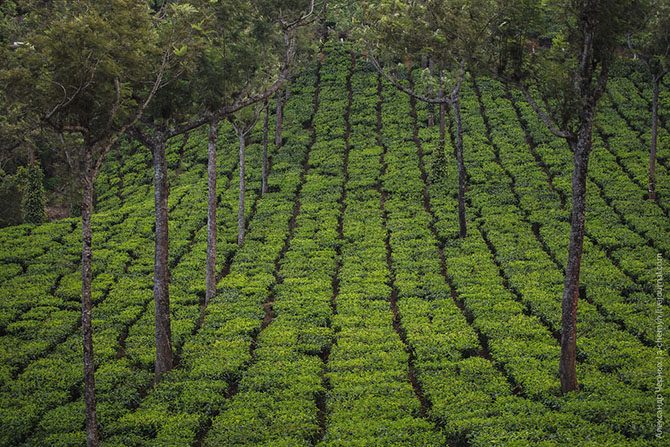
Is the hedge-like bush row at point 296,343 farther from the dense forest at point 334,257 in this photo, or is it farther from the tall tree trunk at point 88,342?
the tall tree trunk at point 88,342

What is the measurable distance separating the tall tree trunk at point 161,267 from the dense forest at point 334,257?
0.08m

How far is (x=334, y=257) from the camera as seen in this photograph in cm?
3141

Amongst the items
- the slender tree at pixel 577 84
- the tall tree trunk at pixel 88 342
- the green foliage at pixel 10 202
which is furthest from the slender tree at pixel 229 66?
the green foliage at pixel 10 202

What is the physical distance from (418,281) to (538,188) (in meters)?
13.3

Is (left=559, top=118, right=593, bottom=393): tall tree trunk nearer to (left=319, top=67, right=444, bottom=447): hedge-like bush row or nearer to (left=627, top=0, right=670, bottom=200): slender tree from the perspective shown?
(left=319, top=67, right=444, bottom=447): hedge-like bush row

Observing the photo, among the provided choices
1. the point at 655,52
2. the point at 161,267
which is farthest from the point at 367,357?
the point at 655,52

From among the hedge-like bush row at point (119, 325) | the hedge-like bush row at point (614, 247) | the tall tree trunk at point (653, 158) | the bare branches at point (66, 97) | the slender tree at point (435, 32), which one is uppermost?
the slender tree at point (435, 32)

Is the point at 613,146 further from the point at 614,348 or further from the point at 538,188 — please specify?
the point at 614,348

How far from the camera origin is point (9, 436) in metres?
17.3

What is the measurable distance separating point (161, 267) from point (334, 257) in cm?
1207

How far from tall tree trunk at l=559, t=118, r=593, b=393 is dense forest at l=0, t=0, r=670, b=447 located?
0.23 feet

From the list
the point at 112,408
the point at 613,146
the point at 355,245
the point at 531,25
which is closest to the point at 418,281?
the point at 355,245

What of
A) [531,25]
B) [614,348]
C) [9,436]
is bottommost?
[9,436]

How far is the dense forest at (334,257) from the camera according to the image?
16.8 metres
